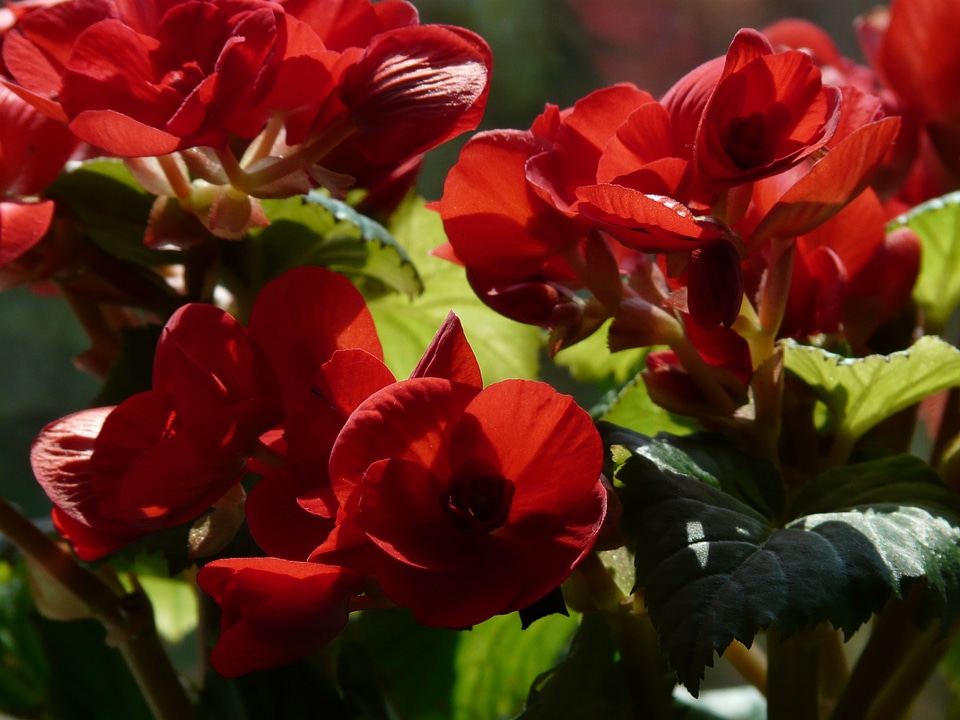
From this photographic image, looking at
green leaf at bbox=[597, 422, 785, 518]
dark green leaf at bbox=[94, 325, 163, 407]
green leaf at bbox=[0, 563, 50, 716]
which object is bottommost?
green leaf at bbox=[0, 563, 50, 716]

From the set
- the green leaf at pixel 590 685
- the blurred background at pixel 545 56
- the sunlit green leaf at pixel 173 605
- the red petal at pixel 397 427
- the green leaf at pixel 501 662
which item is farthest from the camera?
the blurred background at pixel 545 56

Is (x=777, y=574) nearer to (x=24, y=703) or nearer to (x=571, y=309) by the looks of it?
(x=571, y=309)

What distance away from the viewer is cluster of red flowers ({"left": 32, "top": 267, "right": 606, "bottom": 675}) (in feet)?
0.78

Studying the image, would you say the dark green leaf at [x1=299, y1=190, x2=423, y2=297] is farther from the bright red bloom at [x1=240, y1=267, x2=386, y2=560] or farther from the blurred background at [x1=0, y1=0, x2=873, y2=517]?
the blurred background at [x1=0, y1=0, x2=873, y2=517]

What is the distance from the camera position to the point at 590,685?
0.36 meters

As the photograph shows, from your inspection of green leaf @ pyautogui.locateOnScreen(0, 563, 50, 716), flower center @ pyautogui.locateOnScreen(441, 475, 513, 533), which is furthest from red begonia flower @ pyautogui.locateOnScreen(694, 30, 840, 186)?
green leaf @ pyautogui.locateOnScreen(0, 563, 50, 716)

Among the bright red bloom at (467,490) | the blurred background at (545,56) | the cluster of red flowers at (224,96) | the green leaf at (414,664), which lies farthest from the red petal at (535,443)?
the blurred background at (545,56)

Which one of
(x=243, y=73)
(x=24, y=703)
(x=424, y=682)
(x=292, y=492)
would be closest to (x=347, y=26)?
(x=243, y=73)

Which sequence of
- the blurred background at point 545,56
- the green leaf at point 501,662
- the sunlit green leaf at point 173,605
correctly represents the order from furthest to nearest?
the blurred background at point 545,56
the sunlit green leaf at point 173,605
the green leaf at point 501,662

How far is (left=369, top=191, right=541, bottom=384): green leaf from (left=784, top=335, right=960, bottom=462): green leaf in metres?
0.16

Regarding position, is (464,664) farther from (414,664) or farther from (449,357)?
(449,357)

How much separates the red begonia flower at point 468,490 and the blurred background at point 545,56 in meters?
1.09

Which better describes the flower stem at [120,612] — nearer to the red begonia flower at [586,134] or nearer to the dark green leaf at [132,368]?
the dark green leaf at [132,368]

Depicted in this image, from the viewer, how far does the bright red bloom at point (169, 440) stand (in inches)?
10.4
